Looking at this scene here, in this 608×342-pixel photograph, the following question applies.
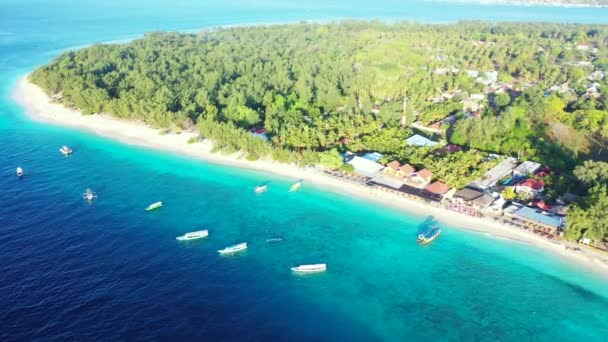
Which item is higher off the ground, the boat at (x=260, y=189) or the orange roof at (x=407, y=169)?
the orange roof at (x=407, y=169)

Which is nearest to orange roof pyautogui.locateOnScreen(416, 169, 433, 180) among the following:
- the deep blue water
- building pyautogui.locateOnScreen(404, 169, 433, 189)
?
building pyautogui.locateOnScreen(404, 169, 433, 189)

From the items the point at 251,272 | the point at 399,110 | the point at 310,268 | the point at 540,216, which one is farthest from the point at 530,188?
the point at 251,272

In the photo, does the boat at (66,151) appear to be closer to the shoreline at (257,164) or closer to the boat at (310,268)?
the shoreline at (257,164)

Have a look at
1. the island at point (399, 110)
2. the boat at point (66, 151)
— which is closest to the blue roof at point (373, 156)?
the island at point (399, 110)

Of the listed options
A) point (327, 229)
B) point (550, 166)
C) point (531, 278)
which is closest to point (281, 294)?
point (327, 229)

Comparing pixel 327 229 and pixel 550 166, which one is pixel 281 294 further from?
pixel 550 166

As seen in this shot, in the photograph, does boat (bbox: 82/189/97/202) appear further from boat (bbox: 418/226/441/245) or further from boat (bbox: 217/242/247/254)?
boat (bbox: 418/226/441/245)
